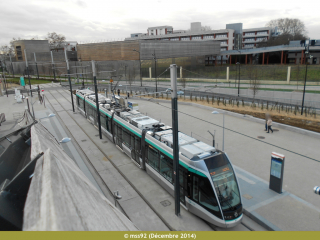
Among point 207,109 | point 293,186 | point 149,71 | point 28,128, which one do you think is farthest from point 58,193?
point 149,71

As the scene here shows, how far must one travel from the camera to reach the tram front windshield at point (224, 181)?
297 inches

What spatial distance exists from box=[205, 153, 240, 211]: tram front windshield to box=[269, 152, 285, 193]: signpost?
8.88 ft

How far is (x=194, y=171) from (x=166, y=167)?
2.07 meters

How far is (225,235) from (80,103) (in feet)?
84.3

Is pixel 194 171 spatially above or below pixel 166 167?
above

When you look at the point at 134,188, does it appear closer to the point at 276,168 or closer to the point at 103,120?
the point at 276,168

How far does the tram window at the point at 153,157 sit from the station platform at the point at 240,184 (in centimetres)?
90

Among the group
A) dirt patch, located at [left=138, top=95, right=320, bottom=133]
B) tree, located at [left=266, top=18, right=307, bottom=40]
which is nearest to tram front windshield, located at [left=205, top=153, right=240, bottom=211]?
dirt patch, located at [left=138, top=95, right=320, bottom=133]

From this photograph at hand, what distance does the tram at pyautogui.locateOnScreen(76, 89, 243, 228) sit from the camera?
24.8 feet

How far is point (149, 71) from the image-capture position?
58562 millimetres

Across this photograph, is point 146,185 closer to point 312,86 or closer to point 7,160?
point 7,160

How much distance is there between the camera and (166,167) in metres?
9.79

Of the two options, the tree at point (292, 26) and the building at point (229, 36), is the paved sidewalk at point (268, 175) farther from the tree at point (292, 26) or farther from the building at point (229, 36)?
the tree at point (292, 26)

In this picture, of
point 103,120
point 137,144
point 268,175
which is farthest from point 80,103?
point 268,175
